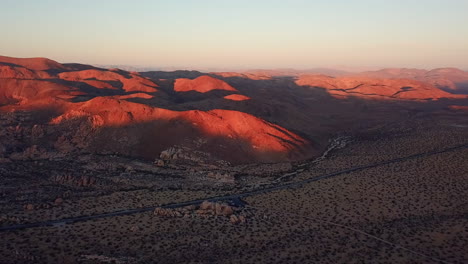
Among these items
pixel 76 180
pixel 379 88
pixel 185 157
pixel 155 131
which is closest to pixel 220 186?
pixel 185 157

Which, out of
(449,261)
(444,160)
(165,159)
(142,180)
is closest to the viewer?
(449,261)

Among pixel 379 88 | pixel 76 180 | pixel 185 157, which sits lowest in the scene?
pixel 76 180

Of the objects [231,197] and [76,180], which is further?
[76,180]

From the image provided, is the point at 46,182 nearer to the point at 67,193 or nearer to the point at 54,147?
the point at 67,193

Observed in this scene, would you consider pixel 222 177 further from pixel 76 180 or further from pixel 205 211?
pixel 76 180

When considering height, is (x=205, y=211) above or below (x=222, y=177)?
above

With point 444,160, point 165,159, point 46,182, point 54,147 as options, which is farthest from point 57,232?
point 444,160

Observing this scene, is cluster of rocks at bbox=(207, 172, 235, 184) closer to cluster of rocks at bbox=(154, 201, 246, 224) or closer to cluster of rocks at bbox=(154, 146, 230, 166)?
cluster of rocks at bbox=(154, 146, 230, 166)

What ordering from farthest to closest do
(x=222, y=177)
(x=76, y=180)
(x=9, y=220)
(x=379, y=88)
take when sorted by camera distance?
(x=379, y=88), (x=222, y=177), (x=76, y=180), (x=9, y=220)
